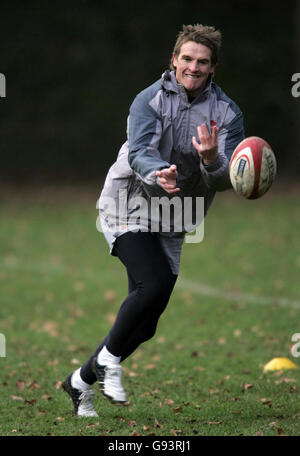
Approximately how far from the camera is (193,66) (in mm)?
5109

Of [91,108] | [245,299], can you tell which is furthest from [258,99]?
[245,299]

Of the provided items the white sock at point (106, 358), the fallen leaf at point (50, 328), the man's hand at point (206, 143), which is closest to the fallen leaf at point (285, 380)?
the white sock at point (106, 358)

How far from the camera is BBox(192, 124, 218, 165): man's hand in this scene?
16.1 ft

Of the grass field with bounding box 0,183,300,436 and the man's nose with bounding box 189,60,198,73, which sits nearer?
the man's nose with bounding box 189,60,198,73

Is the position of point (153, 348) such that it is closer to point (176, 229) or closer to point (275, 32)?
point (176, 229)

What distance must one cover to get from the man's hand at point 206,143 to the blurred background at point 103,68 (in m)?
17.9

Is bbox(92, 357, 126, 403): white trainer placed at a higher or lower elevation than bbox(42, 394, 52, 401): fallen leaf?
higher

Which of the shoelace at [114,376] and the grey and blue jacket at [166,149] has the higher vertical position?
the grey and blue jacket at [166,149]

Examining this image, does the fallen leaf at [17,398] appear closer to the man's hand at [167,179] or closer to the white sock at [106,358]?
the white sock at [106,358]

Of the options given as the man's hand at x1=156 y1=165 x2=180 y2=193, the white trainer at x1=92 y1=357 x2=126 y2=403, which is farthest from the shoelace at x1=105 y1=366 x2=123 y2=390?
the man's hand at x1=156 y1=165 x2=180 y2=193

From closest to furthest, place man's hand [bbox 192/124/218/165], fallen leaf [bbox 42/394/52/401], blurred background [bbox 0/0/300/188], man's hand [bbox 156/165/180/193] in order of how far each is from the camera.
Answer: man's hand [bbox 156/165/180/193] < man's hand [bbox 192/124/218/165] < fallen leaf [bbox 42/394/52/401] < blurred background [bbox 0/0/300/188]
